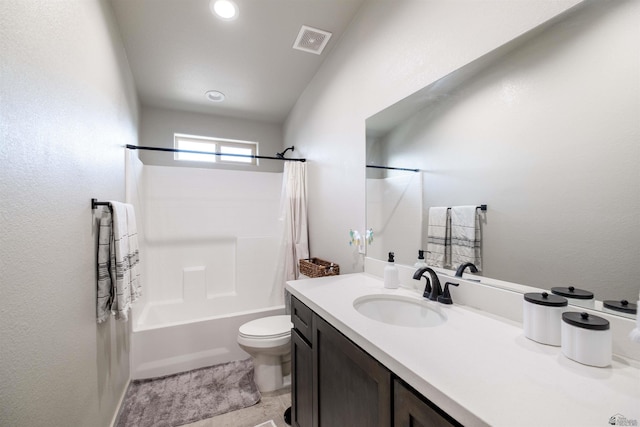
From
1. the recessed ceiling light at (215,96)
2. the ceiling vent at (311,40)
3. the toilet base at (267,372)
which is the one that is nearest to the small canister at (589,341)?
the toilet base at (267,372)

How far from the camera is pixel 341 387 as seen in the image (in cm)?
94

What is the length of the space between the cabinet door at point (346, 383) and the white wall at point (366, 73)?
0.81m

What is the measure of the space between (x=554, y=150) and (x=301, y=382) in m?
1.45

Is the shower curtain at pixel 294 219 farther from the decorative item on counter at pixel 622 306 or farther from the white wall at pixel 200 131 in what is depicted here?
the decorative item on counter at pixel 622 306

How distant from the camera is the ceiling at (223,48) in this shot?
173 cm

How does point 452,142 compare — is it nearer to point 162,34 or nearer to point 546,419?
point 546,419

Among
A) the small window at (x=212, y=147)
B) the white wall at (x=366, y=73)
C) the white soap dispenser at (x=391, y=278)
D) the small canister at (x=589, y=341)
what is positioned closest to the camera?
the small canister at (x=589, y=341)

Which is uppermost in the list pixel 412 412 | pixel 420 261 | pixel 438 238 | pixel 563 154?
pixel 563 154

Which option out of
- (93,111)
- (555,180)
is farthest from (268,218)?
(555,180)

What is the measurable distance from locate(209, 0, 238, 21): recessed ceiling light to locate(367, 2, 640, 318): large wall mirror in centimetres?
141

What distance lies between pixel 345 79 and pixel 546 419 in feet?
6.82

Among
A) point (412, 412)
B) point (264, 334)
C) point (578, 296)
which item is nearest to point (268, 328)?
point (264, 334)

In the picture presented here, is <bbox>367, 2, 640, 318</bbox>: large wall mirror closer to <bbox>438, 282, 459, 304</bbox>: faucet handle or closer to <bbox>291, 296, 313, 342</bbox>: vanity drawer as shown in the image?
<bbox>438, 282, 459, 304</bbox>: faucet handle

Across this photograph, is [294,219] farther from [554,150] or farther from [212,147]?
[554,150]
